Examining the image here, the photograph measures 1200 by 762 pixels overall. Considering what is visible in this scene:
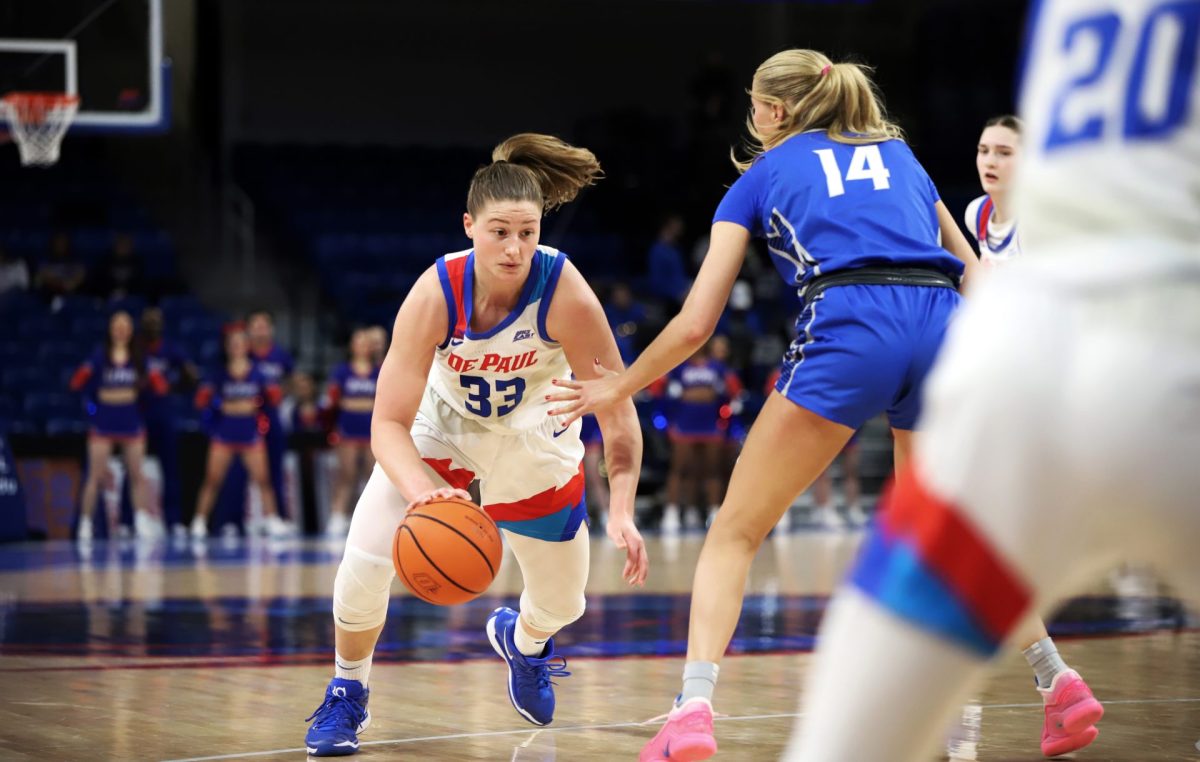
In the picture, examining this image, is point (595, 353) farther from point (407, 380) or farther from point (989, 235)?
point (989, 235)

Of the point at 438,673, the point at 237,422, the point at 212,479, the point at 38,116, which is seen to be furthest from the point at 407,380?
the point at 212,479

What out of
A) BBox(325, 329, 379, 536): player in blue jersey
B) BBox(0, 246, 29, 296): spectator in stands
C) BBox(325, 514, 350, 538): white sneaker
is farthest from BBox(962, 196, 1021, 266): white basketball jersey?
BBox(0, 246, 29, 296): spectator in stands

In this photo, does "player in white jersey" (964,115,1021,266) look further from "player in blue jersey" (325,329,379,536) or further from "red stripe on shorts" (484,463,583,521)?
"player in blue jersey" (325,329,379,536)

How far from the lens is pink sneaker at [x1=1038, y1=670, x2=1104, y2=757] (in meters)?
4.08

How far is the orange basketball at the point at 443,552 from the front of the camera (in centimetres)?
382

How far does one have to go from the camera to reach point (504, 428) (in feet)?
15.0

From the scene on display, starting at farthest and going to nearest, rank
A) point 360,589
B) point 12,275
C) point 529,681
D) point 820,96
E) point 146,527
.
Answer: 1. point 12,275
2. point 146,527
3. point 529,681
4. point 360,589
5. point 820,96

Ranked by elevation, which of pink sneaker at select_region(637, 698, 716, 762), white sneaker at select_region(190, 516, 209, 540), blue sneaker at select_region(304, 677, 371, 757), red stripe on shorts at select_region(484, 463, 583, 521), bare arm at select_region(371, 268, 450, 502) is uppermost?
bare arm at select_region(371, 268, 450, 502)

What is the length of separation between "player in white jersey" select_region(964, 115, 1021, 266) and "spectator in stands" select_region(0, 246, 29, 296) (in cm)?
1296

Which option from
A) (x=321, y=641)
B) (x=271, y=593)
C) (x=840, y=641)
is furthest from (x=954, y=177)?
(x=840, y=641)

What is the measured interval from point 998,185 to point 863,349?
5.39 ft

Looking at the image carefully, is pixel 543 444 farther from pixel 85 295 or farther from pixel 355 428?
pixel 85 295

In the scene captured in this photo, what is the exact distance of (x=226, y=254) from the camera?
1902 cm

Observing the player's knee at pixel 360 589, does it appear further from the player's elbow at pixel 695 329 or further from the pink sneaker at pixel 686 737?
the player's elbow at pixel 695 329
